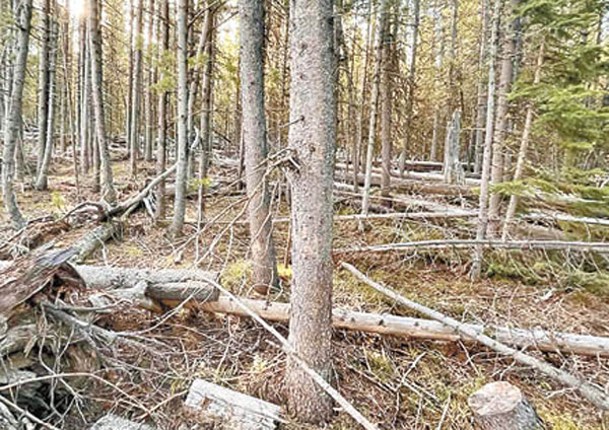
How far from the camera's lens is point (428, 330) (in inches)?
141

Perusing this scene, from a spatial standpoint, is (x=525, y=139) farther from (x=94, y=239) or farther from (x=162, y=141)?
(x=94, y=239)

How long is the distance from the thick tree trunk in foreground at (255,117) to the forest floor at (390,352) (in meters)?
0.31

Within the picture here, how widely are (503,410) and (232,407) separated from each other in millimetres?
1849

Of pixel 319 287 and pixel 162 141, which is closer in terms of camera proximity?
pixel 319 287

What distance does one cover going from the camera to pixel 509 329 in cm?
356

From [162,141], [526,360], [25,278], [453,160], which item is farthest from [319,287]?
[453,160]

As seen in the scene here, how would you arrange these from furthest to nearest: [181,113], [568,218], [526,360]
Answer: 1. [181,113]
2. [568,218]
3. [526,360]

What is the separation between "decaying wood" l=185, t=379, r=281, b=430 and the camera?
2787mm

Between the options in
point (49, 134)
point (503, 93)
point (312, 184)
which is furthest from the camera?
point (49, 134)

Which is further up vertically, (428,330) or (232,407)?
(428,330)

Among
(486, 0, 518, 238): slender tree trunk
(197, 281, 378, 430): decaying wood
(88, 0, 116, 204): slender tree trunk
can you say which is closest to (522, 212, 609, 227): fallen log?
(486, 0, 518, 238): slender tree trunk

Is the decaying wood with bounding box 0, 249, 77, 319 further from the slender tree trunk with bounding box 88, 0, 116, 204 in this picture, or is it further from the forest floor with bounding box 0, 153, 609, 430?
the slender tree trunk with bounding box 88, 0, 116, 204

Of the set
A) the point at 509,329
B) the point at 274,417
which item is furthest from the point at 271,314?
the point at 509,329

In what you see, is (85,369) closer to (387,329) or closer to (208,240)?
(387,329)
